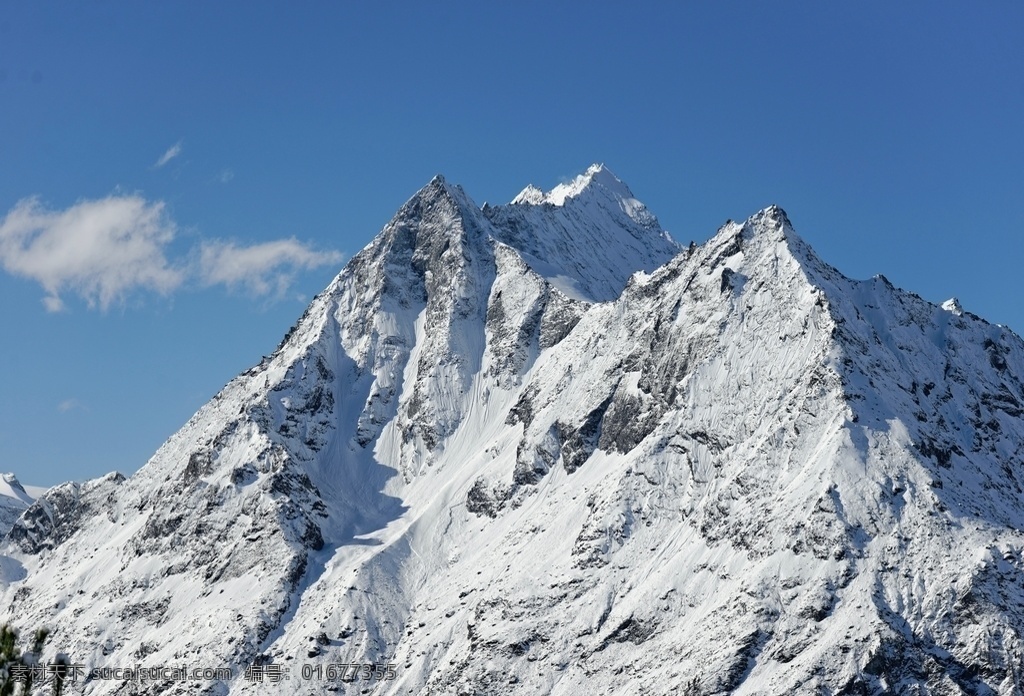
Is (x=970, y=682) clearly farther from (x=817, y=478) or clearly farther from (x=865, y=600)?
(x=817, y=478)

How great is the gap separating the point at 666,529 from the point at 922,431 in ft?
133

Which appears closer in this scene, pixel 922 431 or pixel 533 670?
pixel 533 670

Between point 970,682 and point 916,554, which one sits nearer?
point 970,682

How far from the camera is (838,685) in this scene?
160875mm

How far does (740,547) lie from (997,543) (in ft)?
112

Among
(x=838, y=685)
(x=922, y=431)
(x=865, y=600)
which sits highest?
(x=922, y=431)

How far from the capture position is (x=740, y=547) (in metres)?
184

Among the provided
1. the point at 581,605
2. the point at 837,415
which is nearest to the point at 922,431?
the point at 837,415

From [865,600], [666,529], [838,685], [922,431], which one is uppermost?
[922,431]

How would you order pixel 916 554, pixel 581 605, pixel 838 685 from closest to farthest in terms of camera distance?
pixel 838 685
pixel 916 554
pixel 581 605

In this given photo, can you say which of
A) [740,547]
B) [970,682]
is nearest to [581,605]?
[740,547]

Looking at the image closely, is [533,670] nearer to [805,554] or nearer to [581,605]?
[581,605]

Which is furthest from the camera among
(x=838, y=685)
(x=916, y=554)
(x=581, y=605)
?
(x=581, y=605)

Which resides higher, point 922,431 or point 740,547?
point 922,431
